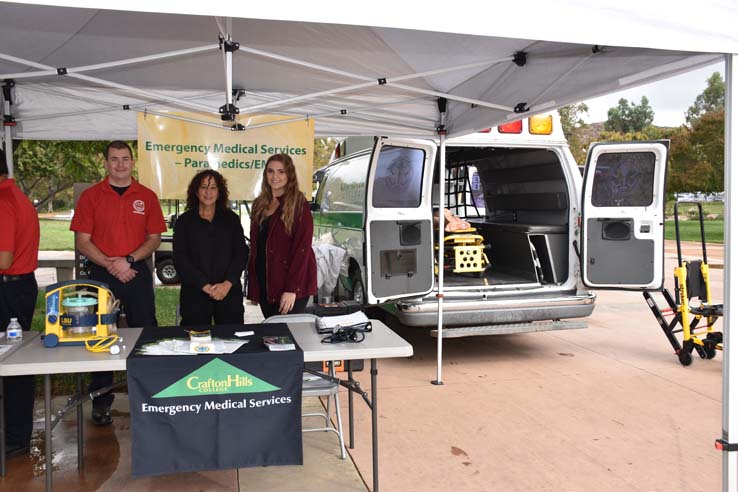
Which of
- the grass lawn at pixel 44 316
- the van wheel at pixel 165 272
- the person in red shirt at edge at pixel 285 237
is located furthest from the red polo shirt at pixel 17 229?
the van wheel at pixel 165 272

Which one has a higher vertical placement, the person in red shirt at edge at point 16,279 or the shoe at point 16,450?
the person in red shirt at edge at point 16,279

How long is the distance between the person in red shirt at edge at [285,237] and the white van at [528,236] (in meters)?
1.37

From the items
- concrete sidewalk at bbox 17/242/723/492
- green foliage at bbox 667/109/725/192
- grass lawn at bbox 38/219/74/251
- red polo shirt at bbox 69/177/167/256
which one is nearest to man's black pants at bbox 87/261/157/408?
red polo shirt at bbox 69/177/167/256

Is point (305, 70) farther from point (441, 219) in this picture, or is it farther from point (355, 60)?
point (441, 219)

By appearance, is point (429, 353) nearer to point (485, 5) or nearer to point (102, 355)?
point (102, 355)

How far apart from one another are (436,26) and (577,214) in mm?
4153

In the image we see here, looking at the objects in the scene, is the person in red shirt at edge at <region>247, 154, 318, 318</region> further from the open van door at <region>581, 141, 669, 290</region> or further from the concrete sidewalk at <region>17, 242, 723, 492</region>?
the open van door at <region>581, 141, 669, 290</region>

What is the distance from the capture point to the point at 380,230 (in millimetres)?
5672

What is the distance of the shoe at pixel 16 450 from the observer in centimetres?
372

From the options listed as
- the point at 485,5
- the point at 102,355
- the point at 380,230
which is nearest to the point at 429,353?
the point at 380,230

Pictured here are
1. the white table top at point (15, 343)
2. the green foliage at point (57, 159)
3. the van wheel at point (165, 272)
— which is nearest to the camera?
the white table top at point (15, 343)

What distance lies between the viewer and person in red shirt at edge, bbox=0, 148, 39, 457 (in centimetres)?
363

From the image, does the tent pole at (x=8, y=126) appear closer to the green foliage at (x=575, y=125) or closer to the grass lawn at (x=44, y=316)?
the grass lawn at (x=44, y=316)

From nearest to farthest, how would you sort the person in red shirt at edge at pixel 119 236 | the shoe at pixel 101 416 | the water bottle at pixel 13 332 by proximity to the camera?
1. the water bottle at pixel 13 332
2. the person in red shirt at edge at pixel 119 236
3. the shoe at pixel 101 416
